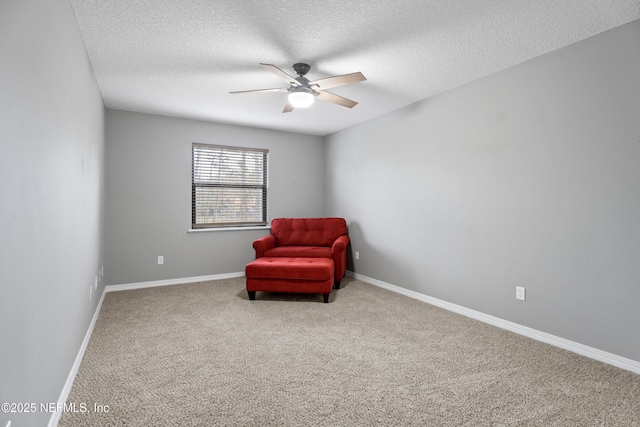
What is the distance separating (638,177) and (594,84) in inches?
29.0

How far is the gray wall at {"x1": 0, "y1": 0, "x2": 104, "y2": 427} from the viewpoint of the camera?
1097 mm

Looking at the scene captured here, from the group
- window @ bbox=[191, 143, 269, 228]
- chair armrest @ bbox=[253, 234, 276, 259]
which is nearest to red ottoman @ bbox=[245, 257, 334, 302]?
chair armrest @ bbox=[253, 234, 276, 259]

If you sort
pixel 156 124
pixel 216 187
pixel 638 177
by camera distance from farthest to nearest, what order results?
pixel 216 187 → pixel 156 124 → pixel 638 177

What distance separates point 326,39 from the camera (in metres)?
2.45

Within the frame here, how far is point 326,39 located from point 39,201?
2.03 meters

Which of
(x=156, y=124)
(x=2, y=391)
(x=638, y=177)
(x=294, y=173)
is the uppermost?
(x=156, y=124)

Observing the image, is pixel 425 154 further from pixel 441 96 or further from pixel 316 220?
pixel 316 220

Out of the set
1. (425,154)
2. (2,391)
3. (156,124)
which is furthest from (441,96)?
(2,391)

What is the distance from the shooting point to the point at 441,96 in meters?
3.63

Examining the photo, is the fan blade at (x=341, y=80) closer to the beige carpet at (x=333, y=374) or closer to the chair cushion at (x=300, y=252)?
the beige carpet at (x=333, y=374)

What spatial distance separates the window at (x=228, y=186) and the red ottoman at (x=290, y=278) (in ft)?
4.95

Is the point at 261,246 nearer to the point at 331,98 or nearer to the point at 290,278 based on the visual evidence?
the point at 290,278

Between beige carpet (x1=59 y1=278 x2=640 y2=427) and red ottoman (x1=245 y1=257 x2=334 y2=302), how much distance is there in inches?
15.9

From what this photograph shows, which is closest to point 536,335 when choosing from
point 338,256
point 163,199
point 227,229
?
point 338,256
